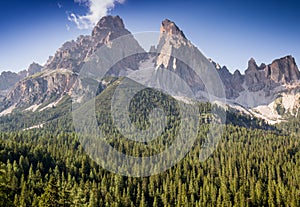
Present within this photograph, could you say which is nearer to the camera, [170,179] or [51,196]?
[51,196]

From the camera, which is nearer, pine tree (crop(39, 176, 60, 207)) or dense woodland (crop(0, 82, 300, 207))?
pine tree (crop(39, 176, 60, 207))

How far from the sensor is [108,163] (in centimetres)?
12888

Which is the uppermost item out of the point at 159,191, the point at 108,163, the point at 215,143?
the point at 215,143

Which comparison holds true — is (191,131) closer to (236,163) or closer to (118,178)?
(236,163)

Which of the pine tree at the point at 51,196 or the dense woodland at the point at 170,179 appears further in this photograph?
the dense woodland at the point at 170,179

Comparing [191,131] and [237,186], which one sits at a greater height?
[191,131]

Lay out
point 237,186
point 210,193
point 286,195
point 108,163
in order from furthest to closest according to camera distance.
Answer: point 108,163 → point 237,186 → point 210,193 → point 286,195

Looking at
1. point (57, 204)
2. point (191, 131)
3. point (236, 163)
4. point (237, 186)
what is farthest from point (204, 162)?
point (57, 204)

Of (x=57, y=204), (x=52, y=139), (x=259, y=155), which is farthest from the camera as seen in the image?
(x=52, y=139)

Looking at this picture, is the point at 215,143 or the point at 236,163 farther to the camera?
the point at 215,143

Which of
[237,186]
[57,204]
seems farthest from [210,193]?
[57,204]

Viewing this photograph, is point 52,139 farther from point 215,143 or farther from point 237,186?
point 237,186

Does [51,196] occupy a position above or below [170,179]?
above

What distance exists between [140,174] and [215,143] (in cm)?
6726
